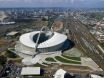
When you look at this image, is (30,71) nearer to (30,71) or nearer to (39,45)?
(30,71)

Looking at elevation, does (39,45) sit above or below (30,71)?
above

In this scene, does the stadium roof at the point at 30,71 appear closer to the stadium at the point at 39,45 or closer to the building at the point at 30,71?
the building at the point at 30,71

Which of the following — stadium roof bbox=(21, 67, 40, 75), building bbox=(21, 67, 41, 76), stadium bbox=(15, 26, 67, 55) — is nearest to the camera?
building bbox=(21, 67, 41, 76)

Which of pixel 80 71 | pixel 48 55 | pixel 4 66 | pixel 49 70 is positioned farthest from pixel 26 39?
pixel 80 71

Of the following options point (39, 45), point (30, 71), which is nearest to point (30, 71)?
point (30, 71)

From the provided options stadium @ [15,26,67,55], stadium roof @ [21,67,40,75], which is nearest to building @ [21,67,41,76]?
stadium roof @ [21,67,40,75]

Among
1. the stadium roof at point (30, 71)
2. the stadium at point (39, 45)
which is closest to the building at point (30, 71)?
the stadium roof at point (30, 71)

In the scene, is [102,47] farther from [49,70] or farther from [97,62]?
[49,70]

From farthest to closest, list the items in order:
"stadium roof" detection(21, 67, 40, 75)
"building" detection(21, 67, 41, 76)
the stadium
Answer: the stadium < "stadium roof" detection(21, 67, 40, 75) < "building" detection(21, 67, 41, 76)

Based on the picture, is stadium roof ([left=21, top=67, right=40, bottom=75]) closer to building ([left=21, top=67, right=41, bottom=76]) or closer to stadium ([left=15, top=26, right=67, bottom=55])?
building ([left=21, top=67, right=41, bottom=76])

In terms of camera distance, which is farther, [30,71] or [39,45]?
[39,45]

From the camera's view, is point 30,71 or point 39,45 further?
point 39,45
